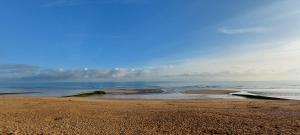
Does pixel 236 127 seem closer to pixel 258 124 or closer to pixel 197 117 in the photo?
pixel 258 124

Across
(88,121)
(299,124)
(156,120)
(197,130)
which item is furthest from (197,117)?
(88,121)

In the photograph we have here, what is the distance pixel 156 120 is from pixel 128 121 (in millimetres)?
1701

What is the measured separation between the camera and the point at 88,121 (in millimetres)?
15648

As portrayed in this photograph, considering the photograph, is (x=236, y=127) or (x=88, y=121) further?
(x=88, y=121)

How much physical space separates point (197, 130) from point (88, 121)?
21.1 feet

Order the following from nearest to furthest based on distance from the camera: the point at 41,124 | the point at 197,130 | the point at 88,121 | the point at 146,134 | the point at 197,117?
the point at 146,134 < the point at 197,130 < the point at 41,124 < the point at 88,121 < the point at 197,117

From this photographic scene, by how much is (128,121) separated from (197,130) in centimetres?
447

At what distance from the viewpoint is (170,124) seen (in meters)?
14.8

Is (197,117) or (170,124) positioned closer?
(170,124)

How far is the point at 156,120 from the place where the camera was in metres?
16.1

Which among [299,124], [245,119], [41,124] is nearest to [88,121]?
[41,124]

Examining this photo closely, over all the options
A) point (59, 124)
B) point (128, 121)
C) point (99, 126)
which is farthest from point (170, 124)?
point (59, 124)

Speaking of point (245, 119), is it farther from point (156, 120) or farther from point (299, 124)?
point (156, 120)

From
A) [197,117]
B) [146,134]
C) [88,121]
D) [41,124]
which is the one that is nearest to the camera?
[146,134]
